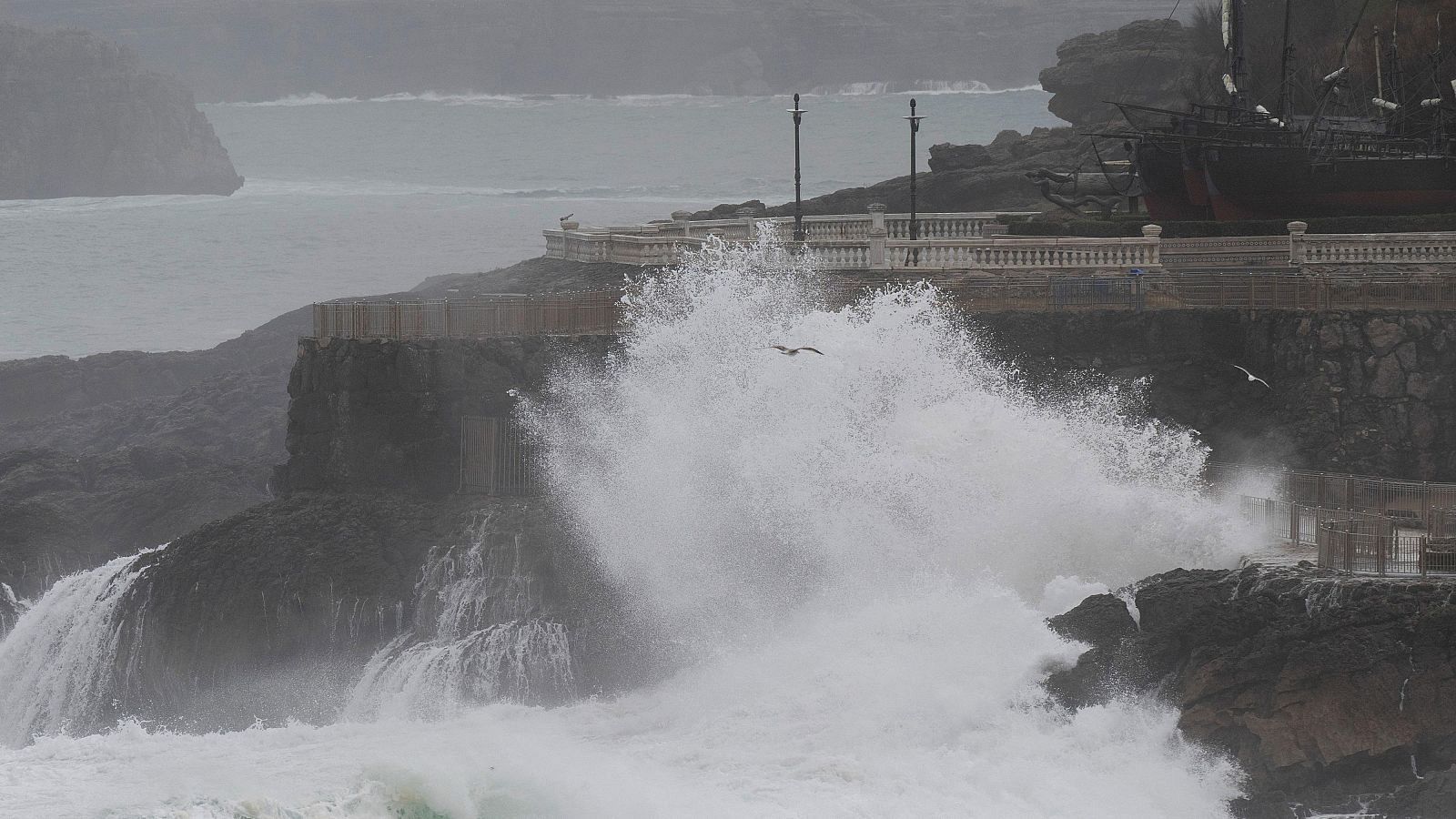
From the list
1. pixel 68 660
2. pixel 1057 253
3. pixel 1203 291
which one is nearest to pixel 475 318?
pixel 68 660

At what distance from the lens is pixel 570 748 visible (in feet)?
76.6

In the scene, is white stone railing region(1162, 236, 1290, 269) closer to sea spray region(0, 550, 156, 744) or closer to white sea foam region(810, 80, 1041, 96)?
sea spray region(0, 550, 156, 744)

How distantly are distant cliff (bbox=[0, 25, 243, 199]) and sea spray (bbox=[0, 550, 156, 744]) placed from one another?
10999cm

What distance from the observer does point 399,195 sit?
129000 mm

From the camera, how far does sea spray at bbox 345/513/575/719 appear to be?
25.9m

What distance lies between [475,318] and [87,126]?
111504 mm

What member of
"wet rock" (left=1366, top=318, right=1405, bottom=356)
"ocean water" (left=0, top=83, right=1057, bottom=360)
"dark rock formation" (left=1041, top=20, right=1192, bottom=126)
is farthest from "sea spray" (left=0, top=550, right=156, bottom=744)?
"ocean water" (left=0, top=83, right=1057, bottom=360)

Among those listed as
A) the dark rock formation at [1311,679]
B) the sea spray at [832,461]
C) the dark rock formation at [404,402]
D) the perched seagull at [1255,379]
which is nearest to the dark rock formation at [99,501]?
the dark rock formation at [404,402]

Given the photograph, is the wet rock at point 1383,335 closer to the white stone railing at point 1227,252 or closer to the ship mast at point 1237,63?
the white stone railing at point 1227,252

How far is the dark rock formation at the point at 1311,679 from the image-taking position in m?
20.0

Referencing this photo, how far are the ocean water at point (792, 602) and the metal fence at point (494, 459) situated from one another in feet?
1.43

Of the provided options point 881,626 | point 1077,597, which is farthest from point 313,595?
point 1077,597

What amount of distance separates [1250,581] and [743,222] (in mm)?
15318

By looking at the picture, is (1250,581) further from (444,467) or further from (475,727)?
(444,467)
